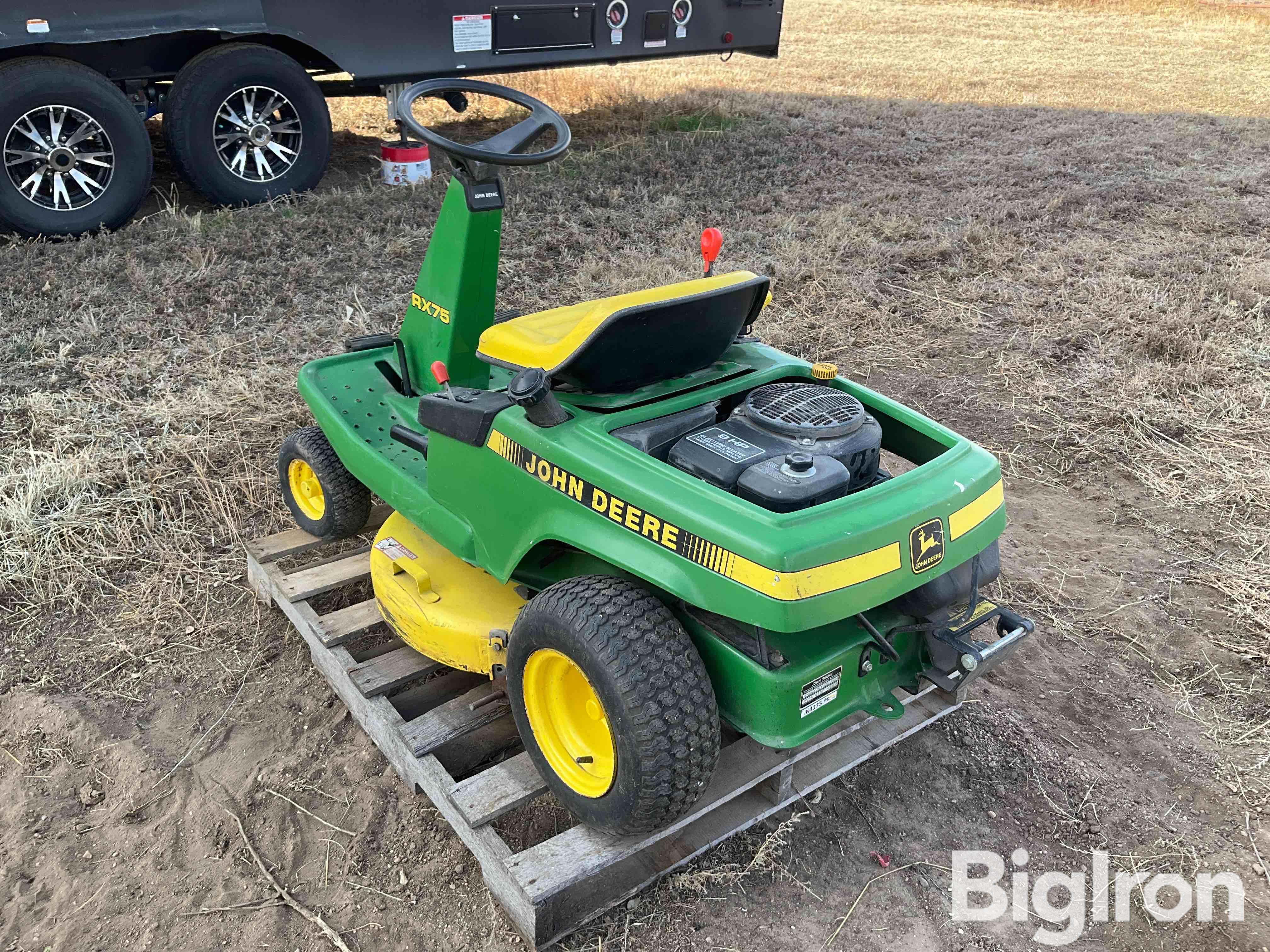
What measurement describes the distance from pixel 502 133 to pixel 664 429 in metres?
1.36

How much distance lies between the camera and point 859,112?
9.56 meters

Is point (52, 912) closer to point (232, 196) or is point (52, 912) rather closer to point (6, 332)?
point (6, 332)

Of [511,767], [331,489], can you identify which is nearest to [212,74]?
[331,489]

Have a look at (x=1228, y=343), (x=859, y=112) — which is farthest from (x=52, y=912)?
(x=859, y=112)

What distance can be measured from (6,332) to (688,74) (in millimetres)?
8656

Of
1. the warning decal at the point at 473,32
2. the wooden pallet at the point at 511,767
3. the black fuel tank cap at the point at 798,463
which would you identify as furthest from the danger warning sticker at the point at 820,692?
the warning decal at the point at 473,32

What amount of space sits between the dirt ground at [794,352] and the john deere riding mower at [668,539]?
46 centimetres

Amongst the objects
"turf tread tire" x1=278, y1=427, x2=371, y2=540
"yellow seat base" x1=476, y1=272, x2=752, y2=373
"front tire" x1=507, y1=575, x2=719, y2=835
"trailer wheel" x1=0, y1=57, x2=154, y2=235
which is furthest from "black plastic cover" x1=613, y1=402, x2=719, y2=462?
"trailer wheel" x1=0, y1=57, x2=154, y2=235

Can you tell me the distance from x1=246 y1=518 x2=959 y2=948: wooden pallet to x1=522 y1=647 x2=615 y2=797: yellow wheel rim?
101mm

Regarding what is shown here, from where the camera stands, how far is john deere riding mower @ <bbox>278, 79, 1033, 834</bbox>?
6.52ft

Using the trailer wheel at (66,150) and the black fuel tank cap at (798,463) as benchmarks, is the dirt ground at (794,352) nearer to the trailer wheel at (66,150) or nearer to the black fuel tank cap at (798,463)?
the trailer wheel at (66,150)

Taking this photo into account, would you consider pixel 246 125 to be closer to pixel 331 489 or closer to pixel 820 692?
pixel 331 489

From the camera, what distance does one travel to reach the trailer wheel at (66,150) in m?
5.26

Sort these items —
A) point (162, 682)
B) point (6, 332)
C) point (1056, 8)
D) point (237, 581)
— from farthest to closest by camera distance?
point (1056, 8)
point (6, 332)
point (237, 581)
point (162, 682)
